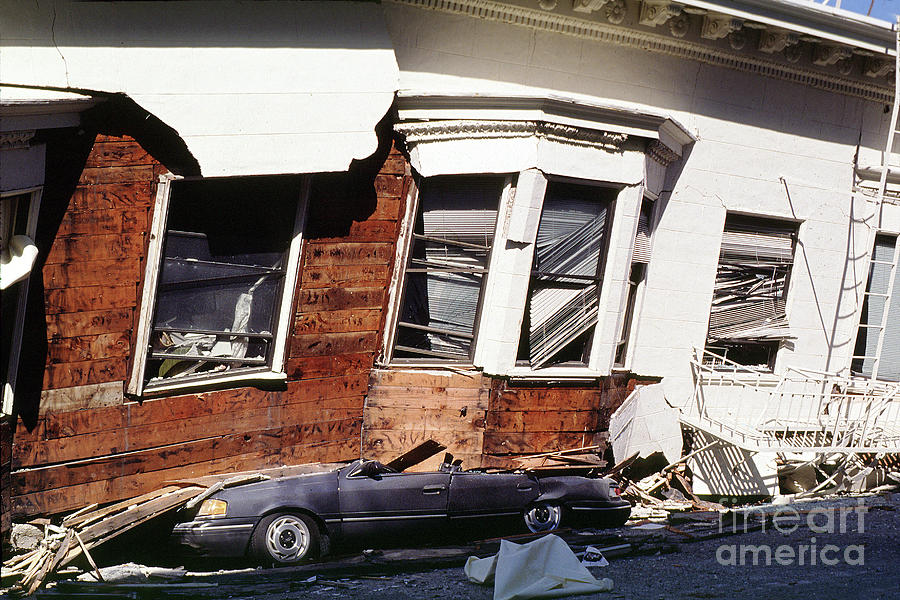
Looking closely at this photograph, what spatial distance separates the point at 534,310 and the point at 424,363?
1.14m

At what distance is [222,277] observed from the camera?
658cm

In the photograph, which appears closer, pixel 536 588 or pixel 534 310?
pixel 536 588

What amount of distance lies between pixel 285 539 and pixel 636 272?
4.51 m

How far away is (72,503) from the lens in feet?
19.9

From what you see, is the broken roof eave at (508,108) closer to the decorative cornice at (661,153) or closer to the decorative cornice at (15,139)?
the decorative cornice at (661,153)

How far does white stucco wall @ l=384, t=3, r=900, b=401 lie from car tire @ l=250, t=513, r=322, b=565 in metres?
3.67

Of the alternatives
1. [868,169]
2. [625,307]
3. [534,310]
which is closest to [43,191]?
[534,310]

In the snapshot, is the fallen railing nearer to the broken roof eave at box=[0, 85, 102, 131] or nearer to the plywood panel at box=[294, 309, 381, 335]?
the plywood panel at box=[294, 309, 381, 335]

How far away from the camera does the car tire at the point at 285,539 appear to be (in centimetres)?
617

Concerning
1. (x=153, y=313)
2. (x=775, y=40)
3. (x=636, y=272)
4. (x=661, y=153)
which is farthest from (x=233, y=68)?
(x=775, y=40)

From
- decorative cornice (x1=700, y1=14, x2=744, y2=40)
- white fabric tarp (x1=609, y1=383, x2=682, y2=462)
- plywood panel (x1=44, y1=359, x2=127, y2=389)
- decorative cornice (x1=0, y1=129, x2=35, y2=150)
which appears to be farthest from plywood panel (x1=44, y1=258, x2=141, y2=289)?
decorative cornice (x1=700, y1=14, x2=744, y2=40)

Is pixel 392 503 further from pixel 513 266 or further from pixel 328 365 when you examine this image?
pixel 513 266

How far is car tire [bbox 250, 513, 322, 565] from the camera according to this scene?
6168 mm

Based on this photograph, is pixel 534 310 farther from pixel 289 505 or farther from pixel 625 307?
pixel 289 505
